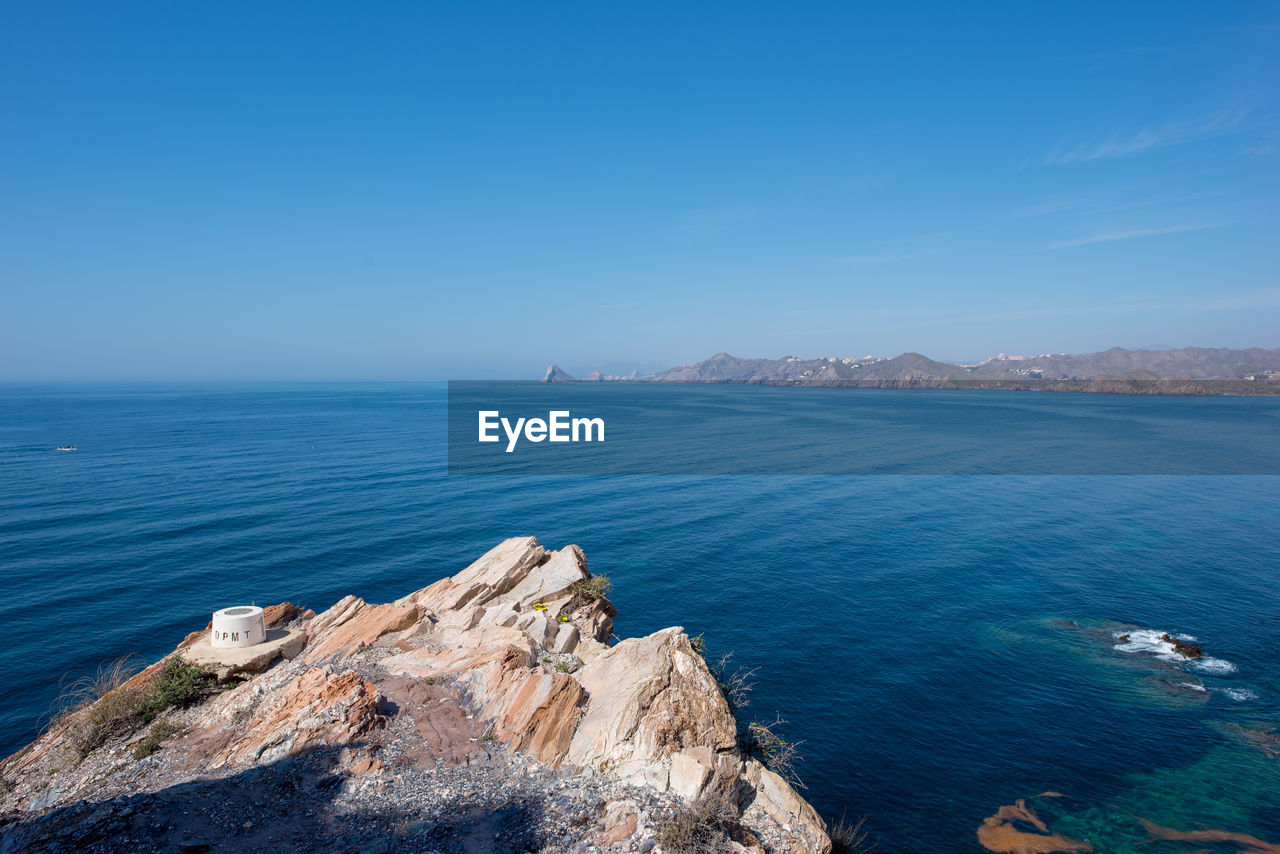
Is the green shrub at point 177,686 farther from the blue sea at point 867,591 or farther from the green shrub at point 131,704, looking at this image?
the blue sea at point 867,591

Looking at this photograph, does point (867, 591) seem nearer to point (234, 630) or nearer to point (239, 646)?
point (239, 646)

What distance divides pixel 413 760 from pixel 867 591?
34.4m

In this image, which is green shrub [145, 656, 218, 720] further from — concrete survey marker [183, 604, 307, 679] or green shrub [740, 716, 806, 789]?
green shrub [740, 716, 806, 789]

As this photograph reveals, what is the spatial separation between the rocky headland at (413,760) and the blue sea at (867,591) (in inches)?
332

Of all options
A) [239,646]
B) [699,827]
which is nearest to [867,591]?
[699,827]

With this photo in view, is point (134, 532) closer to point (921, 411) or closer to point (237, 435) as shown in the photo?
point (237, 435)

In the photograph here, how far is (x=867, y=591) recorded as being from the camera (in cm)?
4441

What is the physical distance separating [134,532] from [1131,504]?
102 meters

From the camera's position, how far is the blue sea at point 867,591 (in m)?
26.3

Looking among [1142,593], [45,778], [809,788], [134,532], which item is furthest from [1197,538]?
[134,532]

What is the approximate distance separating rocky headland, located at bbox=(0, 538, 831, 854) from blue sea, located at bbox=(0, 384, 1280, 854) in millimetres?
8423

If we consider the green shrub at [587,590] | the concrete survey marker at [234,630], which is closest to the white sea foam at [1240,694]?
the green shrub at [587,590]

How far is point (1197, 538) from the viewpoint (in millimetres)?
57625

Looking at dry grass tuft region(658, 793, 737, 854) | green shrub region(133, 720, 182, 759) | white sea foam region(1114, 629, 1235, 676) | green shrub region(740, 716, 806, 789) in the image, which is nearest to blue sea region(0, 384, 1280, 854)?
white sea foam region(1114, 629, 1235, 676)
